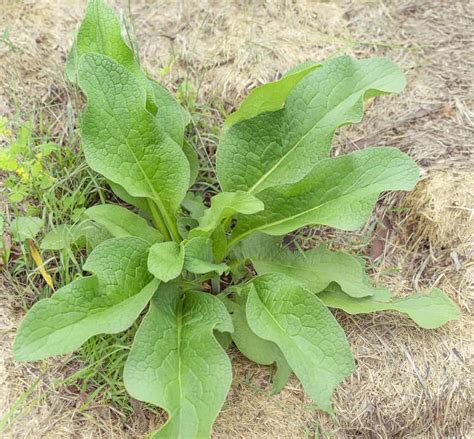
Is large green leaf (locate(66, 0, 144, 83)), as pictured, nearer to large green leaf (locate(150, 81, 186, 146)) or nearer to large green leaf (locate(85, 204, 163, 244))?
large green leaf (locate(150, 81, 186, 146))

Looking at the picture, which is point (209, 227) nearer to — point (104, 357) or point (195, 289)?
point (195, 289)

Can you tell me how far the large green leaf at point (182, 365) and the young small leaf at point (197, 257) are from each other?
0.38 ft

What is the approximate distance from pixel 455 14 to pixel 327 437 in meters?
2.10

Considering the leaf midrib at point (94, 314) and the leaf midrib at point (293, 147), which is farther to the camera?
the leaf midrib at point (293, 147)

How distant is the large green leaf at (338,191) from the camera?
79.3 inches

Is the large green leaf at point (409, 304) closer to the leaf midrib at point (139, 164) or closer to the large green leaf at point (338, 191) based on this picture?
the large green leaf at point (338, 191)

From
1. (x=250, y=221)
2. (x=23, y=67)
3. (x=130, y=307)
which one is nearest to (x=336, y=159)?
(x=250, y=221)

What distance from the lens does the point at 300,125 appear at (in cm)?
222

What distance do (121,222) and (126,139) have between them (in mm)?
284

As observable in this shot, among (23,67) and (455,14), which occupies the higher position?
(23,67)

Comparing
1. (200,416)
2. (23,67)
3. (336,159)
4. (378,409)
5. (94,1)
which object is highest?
(94,1)

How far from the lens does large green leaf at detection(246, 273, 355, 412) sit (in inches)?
70.7

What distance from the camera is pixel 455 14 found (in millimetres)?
3041

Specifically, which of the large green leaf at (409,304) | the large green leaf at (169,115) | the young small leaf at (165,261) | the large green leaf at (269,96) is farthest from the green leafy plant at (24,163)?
the large green leaf at (409,304)
